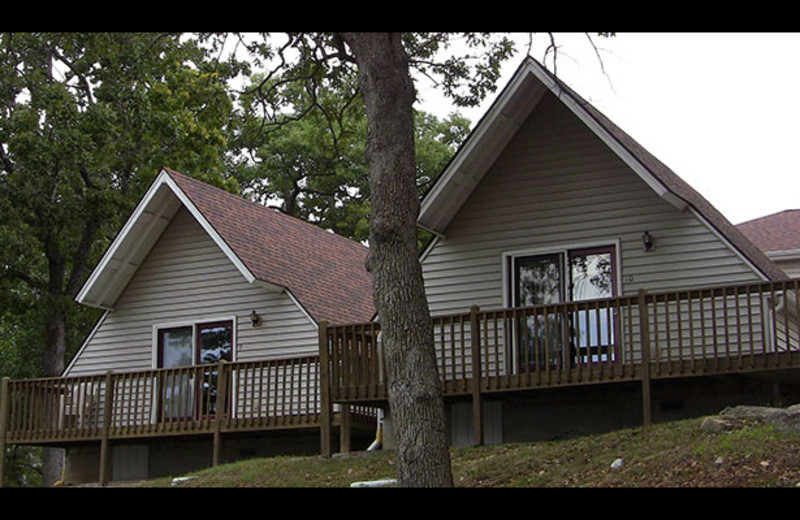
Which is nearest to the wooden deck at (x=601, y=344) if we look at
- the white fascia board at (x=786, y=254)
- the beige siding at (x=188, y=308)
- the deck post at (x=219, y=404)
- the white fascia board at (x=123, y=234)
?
the deck post at (x=219, y=404)

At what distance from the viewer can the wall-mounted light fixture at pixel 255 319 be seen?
23297 millimetres

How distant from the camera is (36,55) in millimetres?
33781

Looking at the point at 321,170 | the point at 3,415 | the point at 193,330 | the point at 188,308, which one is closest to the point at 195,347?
the point at 193,330

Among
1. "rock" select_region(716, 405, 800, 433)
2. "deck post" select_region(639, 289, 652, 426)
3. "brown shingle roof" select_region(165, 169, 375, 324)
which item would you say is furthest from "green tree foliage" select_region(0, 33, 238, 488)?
"rock" select_region(716, 405, 800, 433)

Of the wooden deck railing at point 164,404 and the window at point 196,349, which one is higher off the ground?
the window at point 196,349

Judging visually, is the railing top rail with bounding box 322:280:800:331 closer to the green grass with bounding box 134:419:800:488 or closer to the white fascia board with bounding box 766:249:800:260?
the green grass with bounding box 134:419:800:488

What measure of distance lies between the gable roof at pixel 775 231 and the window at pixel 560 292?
9.51 meters

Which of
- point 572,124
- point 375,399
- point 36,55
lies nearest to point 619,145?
point 572,124

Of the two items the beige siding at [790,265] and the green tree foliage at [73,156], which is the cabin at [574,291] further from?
the green tree foliage at [73,156]

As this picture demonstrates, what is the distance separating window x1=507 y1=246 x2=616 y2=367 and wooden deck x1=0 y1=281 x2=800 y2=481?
0.05m

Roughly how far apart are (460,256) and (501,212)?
106 centimetres

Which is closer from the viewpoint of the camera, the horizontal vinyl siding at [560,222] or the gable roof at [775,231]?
the horizontal vinyl siding at [560,222]

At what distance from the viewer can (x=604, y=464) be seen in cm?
1296
